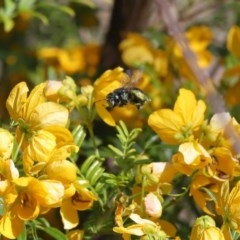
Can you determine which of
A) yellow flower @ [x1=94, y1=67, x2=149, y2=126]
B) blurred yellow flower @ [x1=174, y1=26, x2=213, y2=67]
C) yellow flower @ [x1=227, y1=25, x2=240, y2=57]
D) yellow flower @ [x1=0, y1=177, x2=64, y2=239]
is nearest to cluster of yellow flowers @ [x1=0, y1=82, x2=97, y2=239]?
yellow flower @ [x1=0, y1=177, x2=64, y2=239]

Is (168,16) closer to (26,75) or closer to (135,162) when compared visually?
(135,162)

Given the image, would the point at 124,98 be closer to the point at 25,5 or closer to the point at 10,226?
the point at 10,226

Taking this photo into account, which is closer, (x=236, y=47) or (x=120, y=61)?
(x=236, y=47)

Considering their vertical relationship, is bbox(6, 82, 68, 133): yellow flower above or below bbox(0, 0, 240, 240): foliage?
above

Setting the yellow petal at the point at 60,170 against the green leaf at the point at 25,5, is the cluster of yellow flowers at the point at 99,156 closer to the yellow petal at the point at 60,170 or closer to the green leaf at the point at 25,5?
the yellow petal at the point at 60,170

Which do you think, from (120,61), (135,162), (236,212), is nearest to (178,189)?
→ (135,162)

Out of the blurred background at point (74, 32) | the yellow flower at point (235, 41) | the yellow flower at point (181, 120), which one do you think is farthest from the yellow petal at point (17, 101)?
the yellow flower at point (235, 41)

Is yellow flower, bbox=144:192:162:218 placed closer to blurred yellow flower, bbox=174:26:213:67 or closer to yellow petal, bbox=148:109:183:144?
yellow petal, bbox=148:109:183:144
